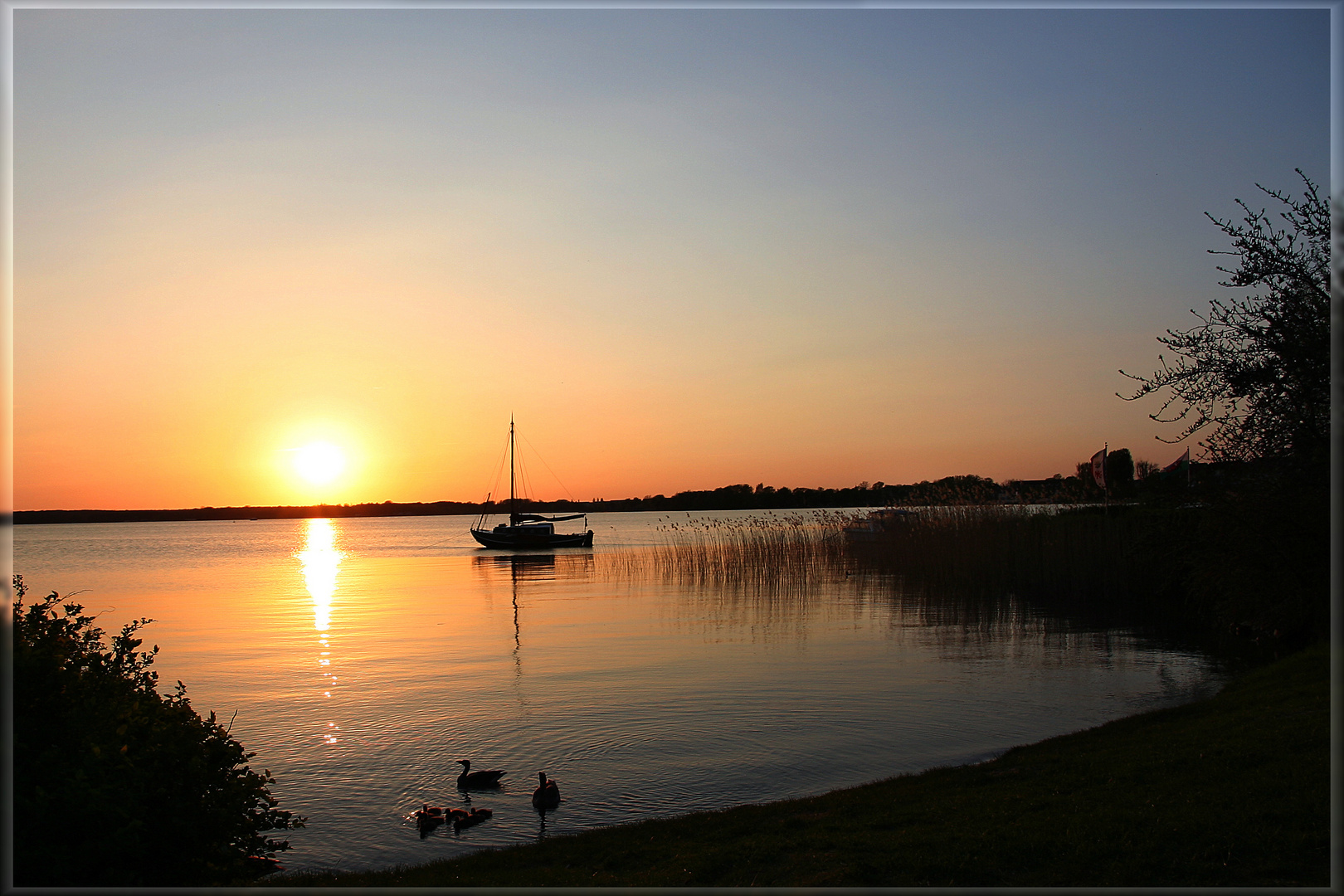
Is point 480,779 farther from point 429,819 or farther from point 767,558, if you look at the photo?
point 767,558

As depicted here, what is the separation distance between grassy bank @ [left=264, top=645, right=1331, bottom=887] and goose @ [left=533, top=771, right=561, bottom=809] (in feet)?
3.50

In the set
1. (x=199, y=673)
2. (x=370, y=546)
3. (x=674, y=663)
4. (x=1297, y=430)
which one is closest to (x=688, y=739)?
(x=674, y=663)

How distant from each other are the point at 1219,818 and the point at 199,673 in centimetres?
1630

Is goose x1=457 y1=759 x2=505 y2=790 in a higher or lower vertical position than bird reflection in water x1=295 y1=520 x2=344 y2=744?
higher

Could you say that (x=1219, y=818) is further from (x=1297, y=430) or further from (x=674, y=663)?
(x=674, y=663)

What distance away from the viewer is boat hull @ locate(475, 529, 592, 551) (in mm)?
63969

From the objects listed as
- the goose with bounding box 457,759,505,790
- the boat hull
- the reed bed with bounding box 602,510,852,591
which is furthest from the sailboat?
the goose with bounding box 457,759,505,790

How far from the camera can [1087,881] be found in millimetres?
5586

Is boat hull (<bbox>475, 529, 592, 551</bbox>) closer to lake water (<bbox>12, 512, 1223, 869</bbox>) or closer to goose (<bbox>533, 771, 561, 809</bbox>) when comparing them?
lake water (<bbox>12, 512, 1223, 869</bbox>)

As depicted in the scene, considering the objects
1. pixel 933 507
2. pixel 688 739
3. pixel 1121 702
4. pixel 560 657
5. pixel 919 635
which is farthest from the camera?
pixel 933 507

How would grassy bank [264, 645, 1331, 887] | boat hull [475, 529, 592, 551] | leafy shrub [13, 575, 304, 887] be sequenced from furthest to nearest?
boat hull [475, 529, 592, 551]
grassy bank [264, 645, 1331, 887]
leafy shrub [13, 575, 304, 887]

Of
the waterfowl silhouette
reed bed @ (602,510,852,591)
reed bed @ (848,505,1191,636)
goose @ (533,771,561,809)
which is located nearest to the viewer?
the waterfowl silhouette

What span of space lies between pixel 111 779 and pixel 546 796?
4.20m

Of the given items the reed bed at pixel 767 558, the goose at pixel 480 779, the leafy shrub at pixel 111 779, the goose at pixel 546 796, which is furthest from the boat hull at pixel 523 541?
the leafy shrub at pixel 111 779
